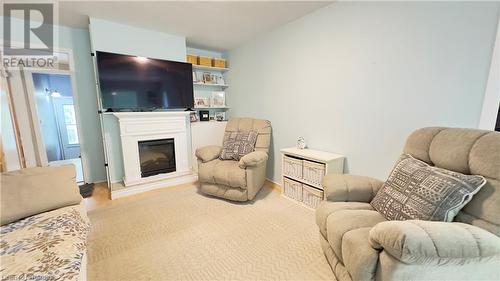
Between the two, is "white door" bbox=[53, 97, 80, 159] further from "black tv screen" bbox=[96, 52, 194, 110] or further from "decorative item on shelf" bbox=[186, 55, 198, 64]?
"decorative item on shelf" bbox=[186, 55, 198, 64]

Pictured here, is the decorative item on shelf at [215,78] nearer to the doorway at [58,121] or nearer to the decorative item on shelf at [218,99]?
the decorative item on shelf at [218,99]

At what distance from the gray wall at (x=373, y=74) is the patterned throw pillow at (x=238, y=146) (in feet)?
1.44

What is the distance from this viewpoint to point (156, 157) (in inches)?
120

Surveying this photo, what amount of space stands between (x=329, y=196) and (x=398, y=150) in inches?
34.4

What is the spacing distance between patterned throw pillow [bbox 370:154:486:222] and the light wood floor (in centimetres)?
173

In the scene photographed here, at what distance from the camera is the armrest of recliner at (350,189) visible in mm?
1488

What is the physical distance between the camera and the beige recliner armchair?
2.37 m

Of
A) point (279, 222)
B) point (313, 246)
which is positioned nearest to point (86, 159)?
point (279, 222)

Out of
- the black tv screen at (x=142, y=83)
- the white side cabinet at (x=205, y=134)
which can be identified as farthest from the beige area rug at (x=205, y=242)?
the black tv screen at (x=142, y=83)

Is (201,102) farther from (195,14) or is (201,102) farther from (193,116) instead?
(195,14)

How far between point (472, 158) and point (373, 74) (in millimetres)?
1085

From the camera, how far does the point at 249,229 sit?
1.94 metres

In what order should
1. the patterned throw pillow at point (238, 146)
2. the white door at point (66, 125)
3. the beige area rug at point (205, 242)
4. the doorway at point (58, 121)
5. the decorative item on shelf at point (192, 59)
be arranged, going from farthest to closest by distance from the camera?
1. the white door at point (66, 125)
2. the doorway at point (58, 121)
3. the decorative item on shelf at point (192, 59)
4. the patterned throw pillow at point (238, 146)
5. the beige area rug at point (205, 242)

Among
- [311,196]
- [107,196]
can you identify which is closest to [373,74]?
[311,196]
